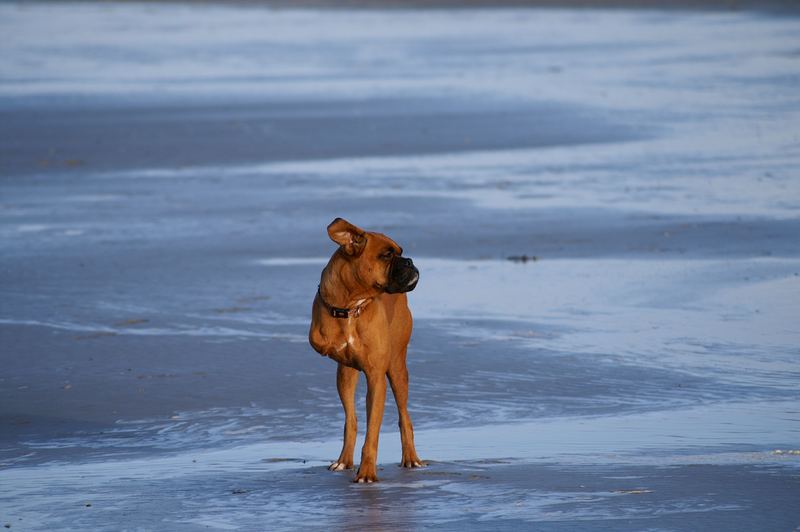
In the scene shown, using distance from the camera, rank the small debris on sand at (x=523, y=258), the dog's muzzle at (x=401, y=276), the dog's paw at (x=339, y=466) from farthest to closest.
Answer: the small debris on sand at (x=523, y=258) → the dog's paw at (x=339, y=466) → the dog's muzzle at (x=401, y=276)

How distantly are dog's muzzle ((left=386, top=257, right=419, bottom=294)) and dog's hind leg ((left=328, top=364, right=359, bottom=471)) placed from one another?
714 mm

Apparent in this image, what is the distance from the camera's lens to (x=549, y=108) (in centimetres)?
2616

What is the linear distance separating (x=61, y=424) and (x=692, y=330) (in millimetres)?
4390

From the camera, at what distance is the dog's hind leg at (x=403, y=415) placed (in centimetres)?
757

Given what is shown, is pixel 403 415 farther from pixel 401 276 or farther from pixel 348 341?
pixel 401 276

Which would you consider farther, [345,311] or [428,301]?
[428,301]

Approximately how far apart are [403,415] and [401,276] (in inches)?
34.3

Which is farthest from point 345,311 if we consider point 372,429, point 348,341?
point 372,429

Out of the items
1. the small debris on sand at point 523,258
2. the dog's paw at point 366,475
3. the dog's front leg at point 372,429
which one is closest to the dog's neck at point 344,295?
the dog's front leg at point 372,429

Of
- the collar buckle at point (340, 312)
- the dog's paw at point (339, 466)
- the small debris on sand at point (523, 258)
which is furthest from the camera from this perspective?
the small debris on sand at point (523, 258)

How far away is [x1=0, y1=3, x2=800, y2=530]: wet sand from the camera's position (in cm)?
712

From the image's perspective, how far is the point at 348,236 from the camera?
712cm

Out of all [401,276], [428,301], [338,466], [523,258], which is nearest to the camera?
[401,276]

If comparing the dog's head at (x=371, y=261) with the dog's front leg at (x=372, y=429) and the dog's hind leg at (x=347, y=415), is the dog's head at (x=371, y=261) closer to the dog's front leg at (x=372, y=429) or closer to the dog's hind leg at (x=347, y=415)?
the dog's front leg at (x=372, y=429)
